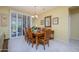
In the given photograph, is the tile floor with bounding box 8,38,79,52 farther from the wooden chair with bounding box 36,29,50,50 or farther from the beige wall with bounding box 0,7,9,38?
the beige wall with bounding box 0,7,9,38

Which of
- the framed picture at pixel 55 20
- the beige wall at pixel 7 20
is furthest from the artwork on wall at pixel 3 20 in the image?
the framed picture at pixel 55 20

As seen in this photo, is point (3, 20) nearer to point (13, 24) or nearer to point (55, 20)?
point (13, 24)

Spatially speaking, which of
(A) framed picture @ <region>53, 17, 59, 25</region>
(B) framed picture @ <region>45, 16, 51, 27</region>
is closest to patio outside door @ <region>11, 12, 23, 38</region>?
(B) framed picture @ <region>45, 16, 51, 27</region>

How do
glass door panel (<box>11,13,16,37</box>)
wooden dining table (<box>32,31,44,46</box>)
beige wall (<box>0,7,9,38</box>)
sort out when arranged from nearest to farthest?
beige wall (<box>0,7,9,38</box>)
glass door panel (<box>11,13,16,37</box>)
wooden dining table (<box>32,31,44,46</box>)

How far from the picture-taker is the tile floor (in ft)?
8.88

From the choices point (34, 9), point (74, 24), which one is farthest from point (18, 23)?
point (74, 24)

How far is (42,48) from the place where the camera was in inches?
111

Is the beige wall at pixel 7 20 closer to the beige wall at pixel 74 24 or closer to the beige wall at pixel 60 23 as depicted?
the beige wall at pixel 60 23

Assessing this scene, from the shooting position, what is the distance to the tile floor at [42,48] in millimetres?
2707

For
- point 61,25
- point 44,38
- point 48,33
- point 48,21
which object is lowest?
point 44,38

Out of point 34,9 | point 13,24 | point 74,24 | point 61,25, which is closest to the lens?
point 34,9

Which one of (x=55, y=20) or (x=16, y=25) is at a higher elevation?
(x=55, y=20)

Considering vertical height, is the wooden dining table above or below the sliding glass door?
below
